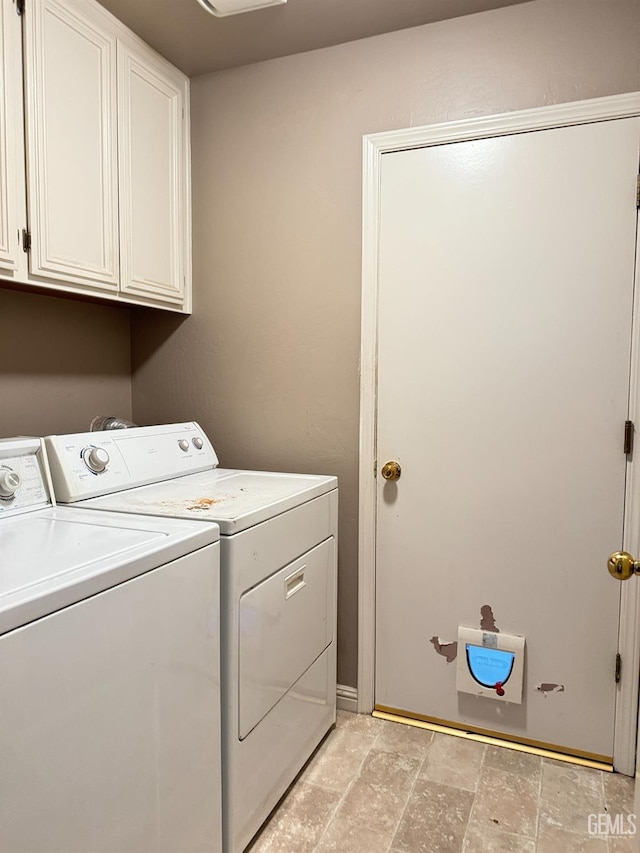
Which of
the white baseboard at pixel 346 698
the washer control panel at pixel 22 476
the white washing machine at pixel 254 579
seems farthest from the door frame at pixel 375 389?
the washer control panel at pixel 22 476

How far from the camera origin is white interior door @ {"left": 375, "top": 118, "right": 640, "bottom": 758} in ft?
5.89

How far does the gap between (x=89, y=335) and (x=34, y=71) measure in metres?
0.94

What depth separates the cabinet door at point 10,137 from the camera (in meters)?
1.51

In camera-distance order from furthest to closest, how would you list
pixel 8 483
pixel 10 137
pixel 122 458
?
1. pixel 122 458
2. pixel 10 137
3. pixel 8 483

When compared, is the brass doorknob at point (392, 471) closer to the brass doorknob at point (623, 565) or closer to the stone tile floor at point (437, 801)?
the stone tile floor at point (437, 801)

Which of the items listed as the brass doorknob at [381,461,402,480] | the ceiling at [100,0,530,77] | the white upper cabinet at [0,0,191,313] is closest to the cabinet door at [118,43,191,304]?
the white upper cabinet at [0,0,191,313]

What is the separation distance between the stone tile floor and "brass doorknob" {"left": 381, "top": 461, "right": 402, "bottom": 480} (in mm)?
909

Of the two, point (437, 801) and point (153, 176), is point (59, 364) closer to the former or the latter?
point (153, 176)

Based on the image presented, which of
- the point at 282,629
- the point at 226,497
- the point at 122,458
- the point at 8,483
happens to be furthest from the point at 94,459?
the point at 282,629

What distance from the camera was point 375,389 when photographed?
2090 millimetres

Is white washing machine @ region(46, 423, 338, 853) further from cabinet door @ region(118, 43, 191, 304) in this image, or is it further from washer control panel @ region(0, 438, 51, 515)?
cabinet door @ region(118, 43, 191, 304)

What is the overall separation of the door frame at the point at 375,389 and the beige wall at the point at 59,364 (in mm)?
1084

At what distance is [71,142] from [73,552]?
130 centimetres

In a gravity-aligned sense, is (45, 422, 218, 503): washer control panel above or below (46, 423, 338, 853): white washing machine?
above
